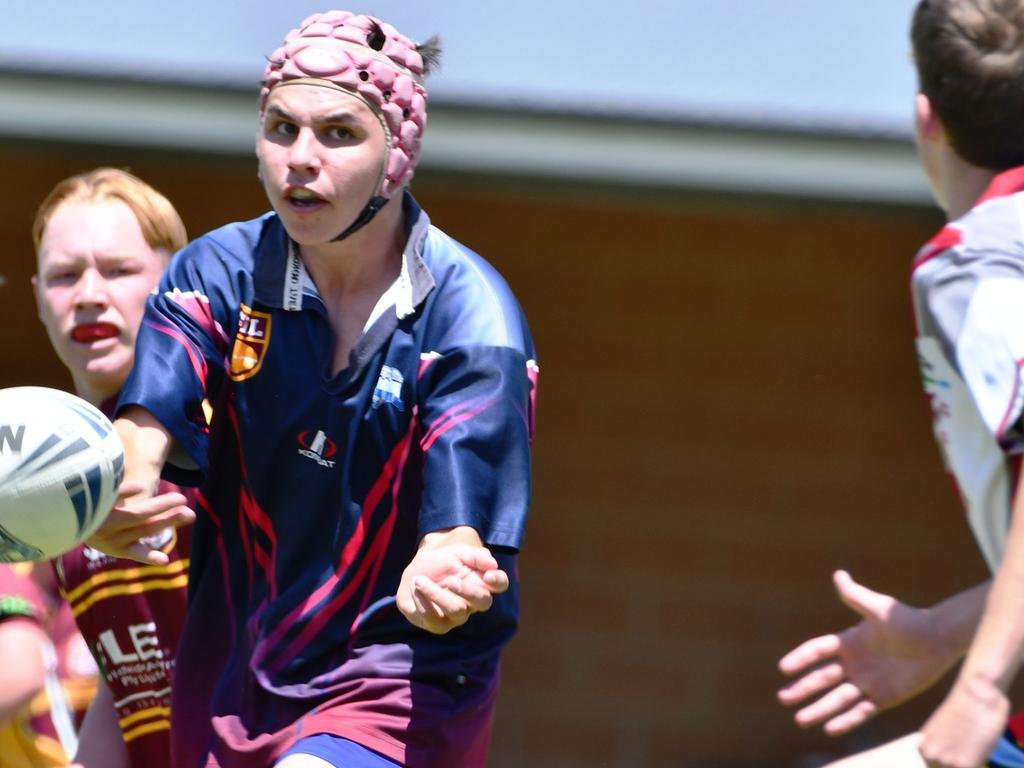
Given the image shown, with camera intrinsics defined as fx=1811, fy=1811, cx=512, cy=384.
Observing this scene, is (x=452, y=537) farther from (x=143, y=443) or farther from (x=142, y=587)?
(x=142, y=587)

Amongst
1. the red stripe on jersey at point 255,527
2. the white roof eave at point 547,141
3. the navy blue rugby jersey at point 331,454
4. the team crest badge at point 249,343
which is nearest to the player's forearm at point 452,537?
the navy blue rugby jersey at point 331,454

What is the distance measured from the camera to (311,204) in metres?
3.63

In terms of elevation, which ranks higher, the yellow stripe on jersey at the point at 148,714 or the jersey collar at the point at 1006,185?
the jersey collar at the point at 1006,185

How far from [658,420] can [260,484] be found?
4580mm

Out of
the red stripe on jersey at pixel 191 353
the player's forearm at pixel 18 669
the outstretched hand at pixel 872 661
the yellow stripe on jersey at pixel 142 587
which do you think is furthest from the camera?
the yellow stripe on jersey at pixel 142 587

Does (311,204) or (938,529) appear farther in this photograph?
(938,529)

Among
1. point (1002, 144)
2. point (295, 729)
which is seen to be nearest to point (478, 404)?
point (295, 729)

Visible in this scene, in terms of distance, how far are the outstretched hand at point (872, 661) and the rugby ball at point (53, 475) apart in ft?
4.41

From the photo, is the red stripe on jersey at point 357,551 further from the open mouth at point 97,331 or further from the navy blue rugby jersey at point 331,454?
the open mouth at point 97,331

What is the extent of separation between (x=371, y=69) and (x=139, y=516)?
40.0 inches

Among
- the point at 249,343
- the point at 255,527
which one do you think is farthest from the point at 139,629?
the point at 249,343

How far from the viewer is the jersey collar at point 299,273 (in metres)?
3.66

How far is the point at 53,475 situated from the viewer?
3461mm

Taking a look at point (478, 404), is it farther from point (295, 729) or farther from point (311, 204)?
point (295, 729)
